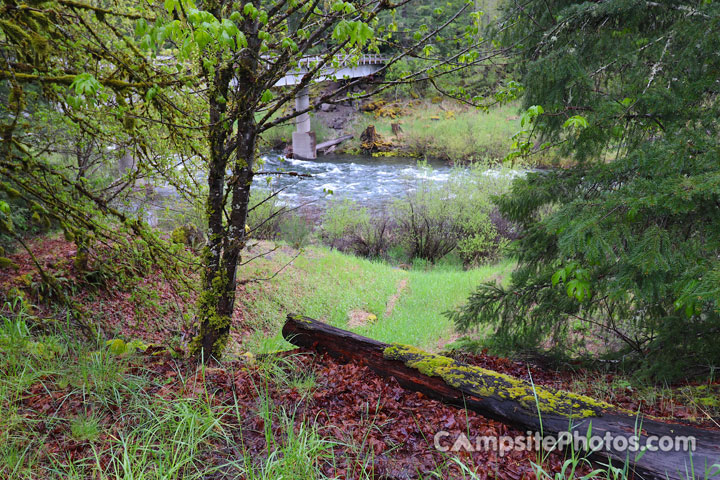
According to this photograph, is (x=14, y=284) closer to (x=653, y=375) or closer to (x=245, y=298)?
(x=245, y=298)

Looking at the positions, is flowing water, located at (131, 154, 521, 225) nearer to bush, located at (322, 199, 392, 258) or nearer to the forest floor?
bush, located at (322, 199, 392, 258)

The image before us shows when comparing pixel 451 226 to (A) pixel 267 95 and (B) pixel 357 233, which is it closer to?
(B) pixel 357 233

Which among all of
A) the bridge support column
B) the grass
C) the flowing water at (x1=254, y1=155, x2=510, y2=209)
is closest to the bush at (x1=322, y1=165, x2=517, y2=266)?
the flowing water at (x1=254, y1=155, x2=510, y2=209)

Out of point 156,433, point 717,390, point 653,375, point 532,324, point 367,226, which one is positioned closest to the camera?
point 156,433

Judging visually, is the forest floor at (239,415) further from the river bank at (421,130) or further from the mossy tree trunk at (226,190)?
the river bank at (421,130)

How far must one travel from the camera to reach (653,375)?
147 inches

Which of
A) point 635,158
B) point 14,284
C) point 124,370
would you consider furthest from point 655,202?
point 14,284

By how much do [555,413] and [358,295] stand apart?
22.8ft

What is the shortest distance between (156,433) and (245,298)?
5.76 meters

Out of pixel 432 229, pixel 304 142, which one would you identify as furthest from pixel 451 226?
pixel 304 142

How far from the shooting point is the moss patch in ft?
7.59

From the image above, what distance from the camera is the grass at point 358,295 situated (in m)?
7.60

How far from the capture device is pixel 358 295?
9.15 m

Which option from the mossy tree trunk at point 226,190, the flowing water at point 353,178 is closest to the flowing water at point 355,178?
the flowing water at point 353,178
